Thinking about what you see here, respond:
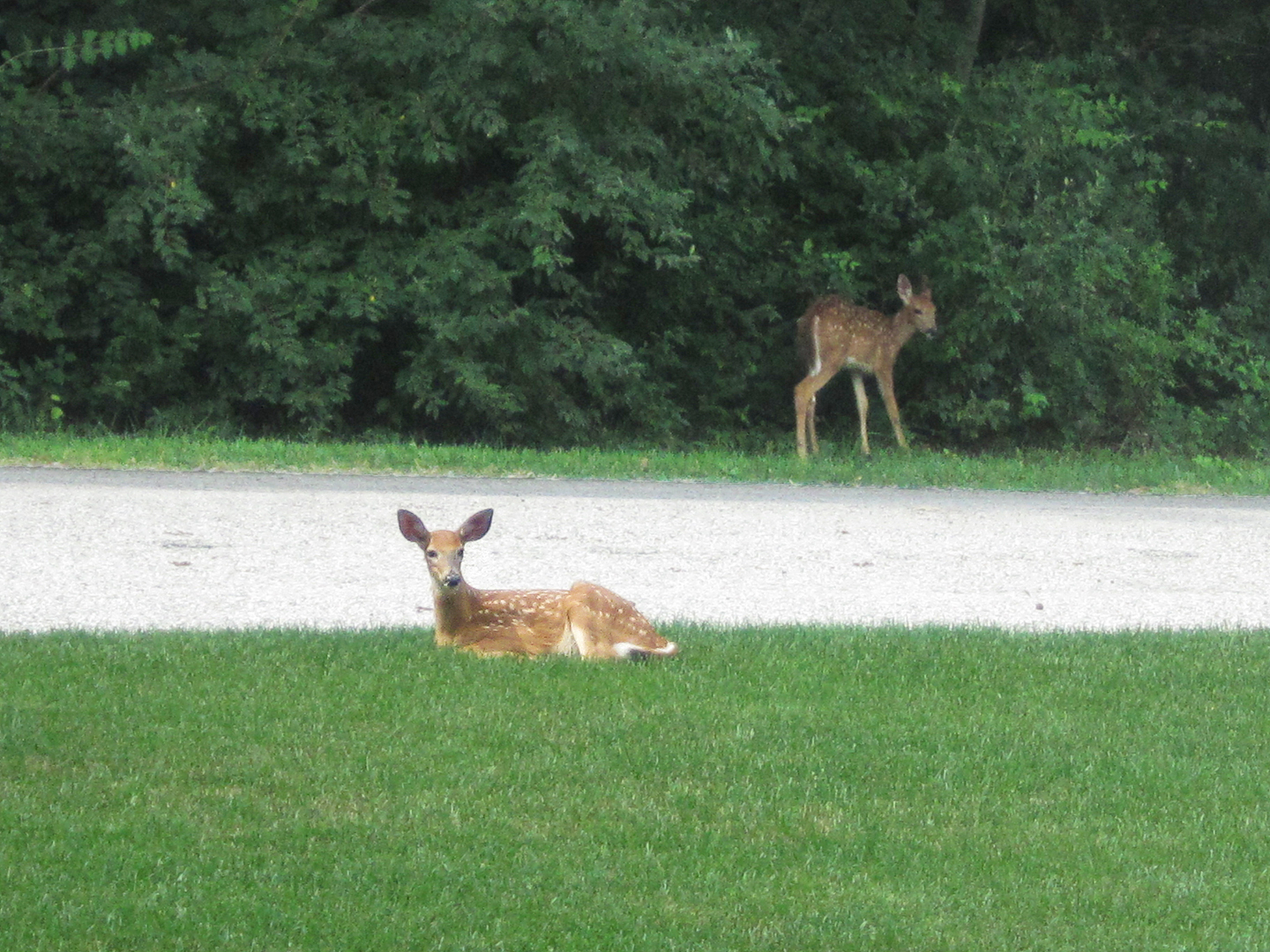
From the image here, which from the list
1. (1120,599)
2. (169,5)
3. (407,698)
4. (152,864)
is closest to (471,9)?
(169,5)

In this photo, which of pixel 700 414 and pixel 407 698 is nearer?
pixel 407 698

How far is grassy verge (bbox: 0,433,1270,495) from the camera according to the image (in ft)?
43.0

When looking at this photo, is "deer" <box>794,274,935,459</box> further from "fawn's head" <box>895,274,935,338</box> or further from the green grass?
the green grass

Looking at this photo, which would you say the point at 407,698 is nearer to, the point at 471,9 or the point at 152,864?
the point at 152,864

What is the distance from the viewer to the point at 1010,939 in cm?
445

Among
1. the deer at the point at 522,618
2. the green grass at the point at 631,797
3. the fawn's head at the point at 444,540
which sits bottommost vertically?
the green grass at the point at 631,797

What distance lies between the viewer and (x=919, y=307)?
1811 cm

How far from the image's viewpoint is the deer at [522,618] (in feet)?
23.2

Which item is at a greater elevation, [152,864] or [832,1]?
[832,1]

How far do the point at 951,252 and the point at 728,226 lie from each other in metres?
2.49

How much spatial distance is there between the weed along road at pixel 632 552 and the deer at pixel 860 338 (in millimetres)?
5026

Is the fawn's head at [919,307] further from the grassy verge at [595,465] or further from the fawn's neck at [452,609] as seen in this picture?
the fawn's neck at [452,609]

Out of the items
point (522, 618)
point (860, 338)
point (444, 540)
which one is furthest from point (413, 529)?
point (860, 338)

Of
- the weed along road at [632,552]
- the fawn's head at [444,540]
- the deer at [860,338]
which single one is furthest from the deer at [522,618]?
the deer at [860,338]
